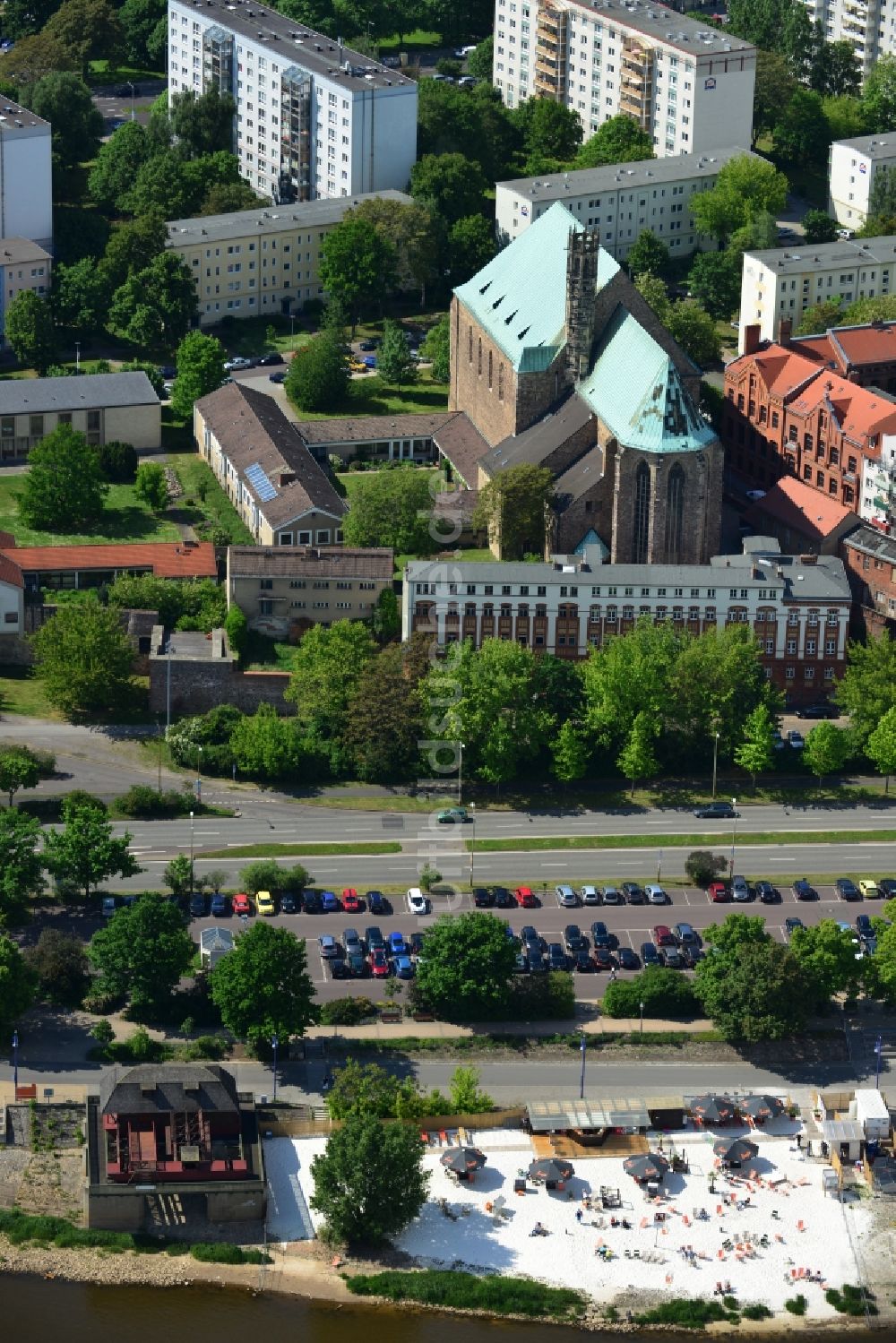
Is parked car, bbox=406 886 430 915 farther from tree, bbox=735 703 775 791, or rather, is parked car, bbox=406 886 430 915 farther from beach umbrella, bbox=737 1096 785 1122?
tree, bbox=735 703 775 791

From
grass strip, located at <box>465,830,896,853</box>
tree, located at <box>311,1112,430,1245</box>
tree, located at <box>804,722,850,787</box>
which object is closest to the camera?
tree, located at <box>311,1112,430,1245</box>

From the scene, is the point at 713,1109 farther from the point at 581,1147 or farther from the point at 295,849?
the point at 295,849

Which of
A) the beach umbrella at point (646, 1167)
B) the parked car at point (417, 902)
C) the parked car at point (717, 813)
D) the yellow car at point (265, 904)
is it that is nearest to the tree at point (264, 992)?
the yellow car at point (265, 904)

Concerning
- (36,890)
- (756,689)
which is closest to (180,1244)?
(36,890)

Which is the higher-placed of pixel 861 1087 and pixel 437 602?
pixel 437 602

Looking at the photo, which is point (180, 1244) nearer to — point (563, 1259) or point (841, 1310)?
point (563, 1259)

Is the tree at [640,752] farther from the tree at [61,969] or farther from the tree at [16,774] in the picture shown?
the tree at [61,969]

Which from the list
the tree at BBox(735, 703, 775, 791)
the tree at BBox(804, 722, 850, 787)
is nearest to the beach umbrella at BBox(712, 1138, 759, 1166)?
the tree at BBox(735, 703, 775, 791)
